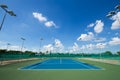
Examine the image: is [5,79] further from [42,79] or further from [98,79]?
[98,79]

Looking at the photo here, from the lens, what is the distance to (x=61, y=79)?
29.8 ft

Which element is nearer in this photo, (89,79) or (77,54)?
(89,79)

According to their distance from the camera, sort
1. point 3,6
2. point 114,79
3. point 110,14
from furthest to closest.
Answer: point 110,14, point 3,6, point 114,79

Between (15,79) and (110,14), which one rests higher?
(110,14)

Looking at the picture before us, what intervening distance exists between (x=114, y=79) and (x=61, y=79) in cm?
337

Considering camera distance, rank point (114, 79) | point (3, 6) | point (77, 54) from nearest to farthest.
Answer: point (114, 79) → point (3, 6) → point (77, 54)

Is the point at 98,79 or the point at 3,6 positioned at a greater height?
the point at 3,6

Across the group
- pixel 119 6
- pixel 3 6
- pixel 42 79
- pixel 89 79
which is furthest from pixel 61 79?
pixel 119 6

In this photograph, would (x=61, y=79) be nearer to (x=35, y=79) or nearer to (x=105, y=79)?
(x=35, y=79)

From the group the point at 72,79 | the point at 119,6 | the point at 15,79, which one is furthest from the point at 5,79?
the point at 119,6

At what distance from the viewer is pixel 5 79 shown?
9039 millimetres

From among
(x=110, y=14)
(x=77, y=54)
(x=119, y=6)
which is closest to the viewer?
(x=119, y=6)

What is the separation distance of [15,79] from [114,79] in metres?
6.30

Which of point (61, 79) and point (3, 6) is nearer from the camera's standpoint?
point (61, 79)
